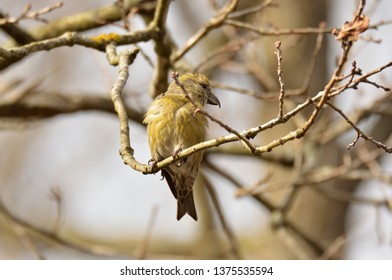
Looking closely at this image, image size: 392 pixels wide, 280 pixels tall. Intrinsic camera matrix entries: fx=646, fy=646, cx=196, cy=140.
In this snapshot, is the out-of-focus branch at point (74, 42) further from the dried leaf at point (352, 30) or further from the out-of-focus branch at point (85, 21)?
the dried leaf at point (352, 30)

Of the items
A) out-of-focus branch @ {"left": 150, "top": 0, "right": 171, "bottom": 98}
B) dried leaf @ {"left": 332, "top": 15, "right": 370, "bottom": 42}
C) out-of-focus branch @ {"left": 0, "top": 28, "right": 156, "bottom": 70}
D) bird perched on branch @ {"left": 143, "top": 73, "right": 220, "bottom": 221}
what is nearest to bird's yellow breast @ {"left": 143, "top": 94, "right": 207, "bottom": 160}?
bird perched on branch @ {"left": 143, "top": 73, "right": 220, "bottom": 221}

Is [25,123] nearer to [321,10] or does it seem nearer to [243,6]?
[243,6]

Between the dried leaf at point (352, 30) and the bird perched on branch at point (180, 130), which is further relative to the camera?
the bird perched on branch at point (180, 130)

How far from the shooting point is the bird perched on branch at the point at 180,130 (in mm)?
4664

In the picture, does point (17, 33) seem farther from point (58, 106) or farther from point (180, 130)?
point (180, 130)

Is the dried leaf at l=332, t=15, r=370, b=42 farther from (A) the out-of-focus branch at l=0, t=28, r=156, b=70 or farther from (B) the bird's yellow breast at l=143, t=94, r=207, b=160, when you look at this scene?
(B) the bird's yellow breast at l=143, t=94, r=207, b=160

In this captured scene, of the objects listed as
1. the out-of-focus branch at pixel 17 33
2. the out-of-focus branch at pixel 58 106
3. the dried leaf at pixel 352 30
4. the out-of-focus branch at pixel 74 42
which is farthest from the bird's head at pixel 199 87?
the dried leaf at pixel 352 30

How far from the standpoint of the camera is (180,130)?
4652 mm

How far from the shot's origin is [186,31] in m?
9.60

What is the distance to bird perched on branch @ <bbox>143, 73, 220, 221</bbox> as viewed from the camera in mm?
4664

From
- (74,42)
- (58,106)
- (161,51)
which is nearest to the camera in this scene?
(74,42)

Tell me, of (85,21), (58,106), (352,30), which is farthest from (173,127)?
(352,30)

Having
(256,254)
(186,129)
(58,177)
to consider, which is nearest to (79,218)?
(58,177)

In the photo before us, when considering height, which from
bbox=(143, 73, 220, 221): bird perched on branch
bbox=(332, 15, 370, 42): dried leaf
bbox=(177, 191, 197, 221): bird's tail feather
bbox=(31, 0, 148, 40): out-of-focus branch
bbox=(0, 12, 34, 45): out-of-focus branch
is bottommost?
bbox=(332, 15, 370, 42): dried leaf
